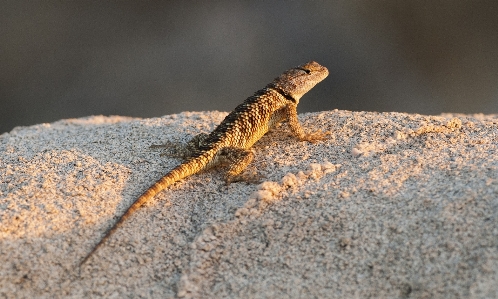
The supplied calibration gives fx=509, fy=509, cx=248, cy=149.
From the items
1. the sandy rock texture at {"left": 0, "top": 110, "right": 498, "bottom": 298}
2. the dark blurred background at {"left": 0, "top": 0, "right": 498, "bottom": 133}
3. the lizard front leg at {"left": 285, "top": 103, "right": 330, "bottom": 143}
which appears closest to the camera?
the sandy rock texture at {"left": 0, "top": 110, "right": 498, "bottom": 298}

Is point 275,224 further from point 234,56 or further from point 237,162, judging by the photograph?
point 234,56

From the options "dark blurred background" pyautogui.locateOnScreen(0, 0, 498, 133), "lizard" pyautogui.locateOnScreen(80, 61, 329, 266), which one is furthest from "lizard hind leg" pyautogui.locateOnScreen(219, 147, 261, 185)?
"dark blurred background" pyautogui.locateOnScreen(0, 0, 498, 133)

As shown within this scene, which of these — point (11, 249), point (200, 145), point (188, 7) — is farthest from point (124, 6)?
point (11, 249)

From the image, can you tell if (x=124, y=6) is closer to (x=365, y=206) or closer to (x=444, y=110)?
(x=444, y=110)

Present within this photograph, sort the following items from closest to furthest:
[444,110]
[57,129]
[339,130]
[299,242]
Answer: [299,242]
[339,130]
[57,129]
[444,110]

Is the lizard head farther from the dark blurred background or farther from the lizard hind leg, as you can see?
the dark blurred background

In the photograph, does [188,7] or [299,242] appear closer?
[299,242]

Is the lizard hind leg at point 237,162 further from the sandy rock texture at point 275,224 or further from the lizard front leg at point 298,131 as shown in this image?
the lizard front leg at point 298,131
